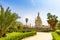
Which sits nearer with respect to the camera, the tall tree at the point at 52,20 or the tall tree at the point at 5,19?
the tall tree at the point at 5,19

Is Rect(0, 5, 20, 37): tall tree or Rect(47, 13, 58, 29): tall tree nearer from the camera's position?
Rect(0, 5, 20, 37): tall tree

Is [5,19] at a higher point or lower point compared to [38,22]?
higher

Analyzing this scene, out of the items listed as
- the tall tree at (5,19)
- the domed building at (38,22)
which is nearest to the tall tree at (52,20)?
the domed building at (38,22)

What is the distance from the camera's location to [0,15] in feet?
67.9

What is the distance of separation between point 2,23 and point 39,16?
4117 cm

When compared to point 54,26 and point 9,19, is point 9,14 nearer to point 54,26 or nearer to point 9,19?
point 9,19

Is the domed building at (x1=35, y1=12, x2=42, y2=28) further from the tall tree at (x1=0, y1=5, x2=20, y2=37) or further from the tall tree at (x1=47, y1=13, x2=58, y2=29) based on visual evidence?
the tall tree at (x1=0, y1=5, x2=20, y2=37)

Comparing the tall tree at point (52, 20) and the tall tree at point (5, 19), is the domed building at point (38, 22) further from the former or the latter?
the tall tree at point (5, 19)

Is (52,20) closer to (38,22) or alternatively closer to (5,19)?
(38,22)

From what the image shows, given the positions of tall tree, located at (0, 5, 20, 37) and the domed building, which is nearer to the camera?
tall tree, located at (0, 5, 20, 37)

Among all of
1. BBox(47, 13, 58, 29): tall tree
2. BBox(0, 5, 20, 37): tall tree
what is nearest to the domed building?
BBox(47, 13, 58, 29): tall tree

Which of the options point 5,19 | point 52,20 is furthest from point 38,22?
point 5,19

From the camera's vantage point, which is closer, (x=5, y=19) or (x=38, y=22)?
(x=5, y=19)

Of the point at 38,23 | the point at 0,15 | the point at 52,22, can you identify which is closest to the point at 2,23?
the point at 0,15
